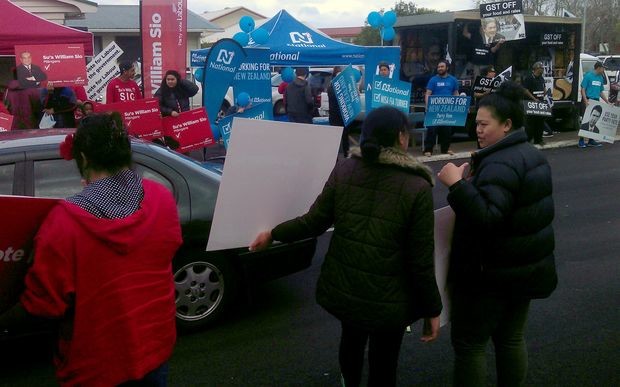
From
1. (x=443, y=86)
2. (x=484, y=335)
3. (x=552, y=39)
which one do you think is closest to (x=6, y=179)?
(x=484, y=335)

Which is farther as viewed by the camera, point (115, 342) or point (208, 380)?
point (208, 380)

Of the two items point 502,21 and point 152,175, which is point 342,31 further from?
point 152,175

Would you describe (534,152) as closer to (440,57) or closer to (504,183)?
(504,183)

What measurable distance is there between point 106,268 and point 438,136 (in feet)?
42.9

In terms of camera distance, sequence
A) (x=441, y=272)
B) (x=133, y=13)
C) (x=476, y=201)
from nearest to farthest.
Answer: (x=476, y=201) < (x=441, y=272) < (x=133, y=13)

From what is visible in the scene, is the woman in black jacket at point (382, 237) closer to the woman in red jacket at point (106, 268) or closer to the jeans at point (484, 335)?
the jeans at point (484, 335)

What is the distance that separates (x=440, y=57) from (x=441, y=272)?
14819 millimetres

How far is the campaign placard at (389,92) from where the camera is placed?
43.8ft

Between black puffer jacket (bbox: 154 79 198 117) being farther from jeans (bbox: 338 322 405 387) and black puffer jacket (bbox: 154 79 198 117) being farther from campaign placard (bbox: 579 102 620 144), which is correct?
campaign placard (bbox: 579 102 620 144)

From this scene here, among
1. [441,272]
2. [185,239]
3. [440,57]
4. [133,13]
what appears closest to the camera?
[441,272]

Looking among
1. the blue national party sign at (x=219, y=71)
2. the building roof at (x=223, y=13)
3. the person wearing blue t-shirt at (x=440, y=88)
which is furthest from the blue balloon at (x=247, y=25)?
the building roof at (x=223, y=13)

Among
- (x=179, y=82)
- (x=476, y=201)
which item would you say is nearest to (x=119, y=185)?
(x=476, y=201)

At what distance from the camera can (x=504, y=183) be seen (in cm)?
301

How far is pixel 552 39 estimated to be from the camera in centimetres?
1872
